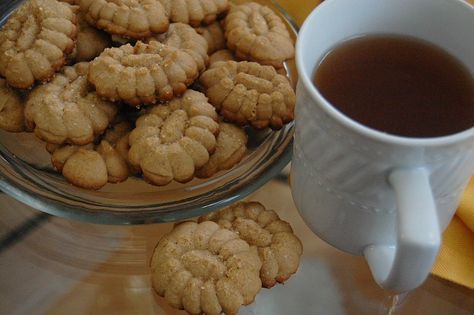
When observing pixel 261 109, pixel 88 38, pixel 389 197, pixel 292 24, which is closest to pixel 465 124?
pixel 389 197

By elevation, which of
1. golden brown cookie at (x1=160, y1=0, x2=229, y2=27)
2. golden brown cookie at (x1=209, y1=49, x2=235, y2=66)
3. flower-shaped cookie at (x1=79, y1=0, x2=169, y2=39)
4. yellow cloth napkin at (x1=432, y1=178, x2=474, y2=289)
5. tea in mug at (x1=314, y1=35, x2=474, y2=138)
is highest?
flower-shaped cookie at (x1=79, y1=0, x2=169, y2=39)

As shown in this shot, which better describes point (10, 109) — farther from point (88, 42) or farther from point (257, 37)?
point (257, 37)

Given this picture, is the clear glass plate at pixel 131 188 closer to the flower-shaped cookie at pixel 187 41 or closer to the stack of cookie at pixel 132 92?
the stack of cookie at pixel 132 92

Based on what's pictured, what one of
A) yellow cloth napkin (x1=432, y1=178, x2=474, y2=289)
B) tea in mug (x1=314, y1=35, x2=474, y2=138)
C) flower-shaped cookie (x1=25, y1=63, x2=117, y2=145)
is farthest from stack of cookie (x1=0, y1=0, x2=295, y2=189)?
yellow cloth napkin (x1=432, y1=178, x2=474, y2=289)

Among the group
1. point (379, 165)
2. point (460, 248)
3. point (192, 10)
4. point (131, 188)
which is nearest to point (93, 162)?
point (131, 188)

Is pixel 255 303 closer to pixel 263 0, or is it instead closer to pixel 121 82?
pixel 121 82

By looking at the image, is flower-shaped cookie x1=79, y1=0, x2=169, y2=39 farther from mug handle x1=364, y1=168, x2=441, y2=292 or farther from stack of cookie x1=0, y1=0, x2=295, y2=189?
mug handle x1=364, y1=168, x2=441, y2=292

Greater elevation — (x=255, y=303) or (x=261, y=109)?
(x=261, y=109)
